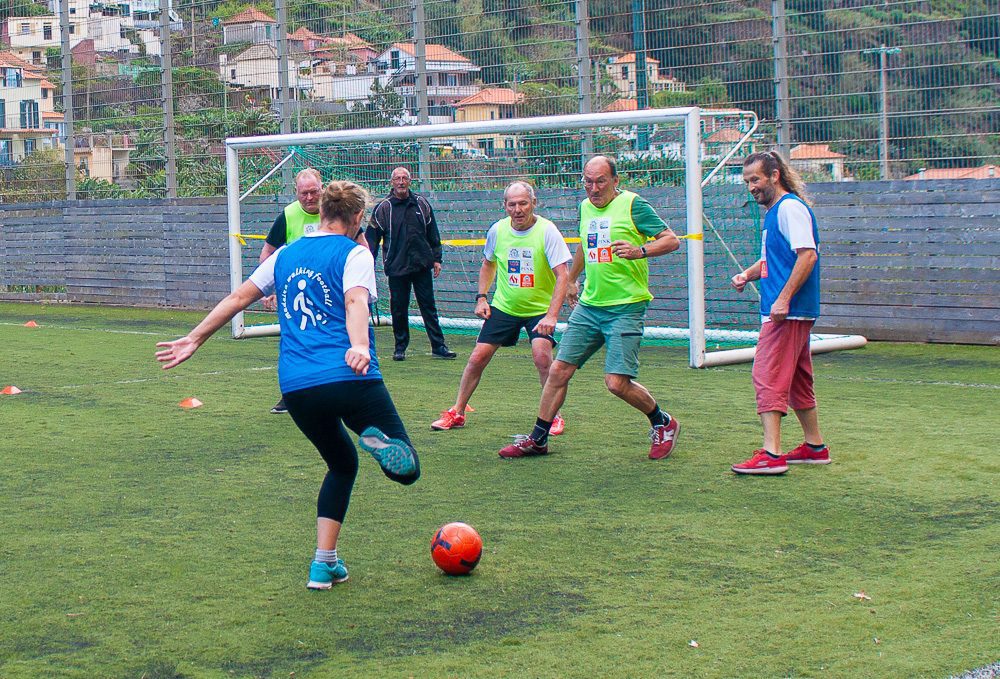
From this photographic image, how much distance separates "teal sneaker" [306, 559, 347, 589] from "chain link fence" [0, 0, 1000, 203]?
906 cm

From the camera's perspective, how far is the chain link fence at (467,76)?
13.4 meters

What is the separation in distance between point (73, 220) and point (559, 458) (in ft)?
52.3

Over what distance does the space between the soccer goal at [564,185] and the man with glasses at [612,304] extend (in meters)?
3.39

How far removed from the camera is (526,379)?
1178cm

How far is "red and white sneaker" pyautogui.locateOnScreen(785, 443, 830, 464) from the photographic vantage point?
25.5 ft

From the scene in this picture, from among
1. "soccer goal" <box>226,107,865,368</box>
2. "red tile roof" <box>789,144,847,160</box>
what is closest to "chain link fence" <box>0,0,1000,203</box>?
"red tile roof" <box>789,144,847,160</box>

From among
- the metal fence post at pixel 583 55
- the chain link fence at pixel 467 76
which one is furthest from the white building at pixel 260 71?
the metal fence post at pixel 583 55

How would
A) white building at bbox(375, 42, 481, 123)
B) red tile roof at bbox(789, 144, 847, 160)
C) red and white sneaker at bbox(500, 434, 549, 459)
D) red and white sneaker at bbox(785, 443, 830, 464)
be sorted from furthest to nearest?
white building at bbox(375, 42, 481, 123) < red tile roof at bbox(789, 144, 847, 160) < red and white sneaker at bbox(500, 434, 549, 459) < red and white sneaker at bbox(785, 443, 830, 464)

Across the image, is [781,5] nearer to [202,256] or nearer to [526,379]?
[526,379]

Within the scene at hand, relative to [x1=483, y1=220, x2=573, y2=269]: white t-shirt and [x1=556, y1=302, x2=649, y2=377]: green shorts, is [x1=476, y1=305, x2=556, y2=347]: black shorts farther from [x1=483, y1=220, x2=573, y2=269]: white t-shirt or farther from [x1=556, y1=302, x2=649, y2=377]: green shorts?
[x1=556, y1=302, x2=649, y2=377]: green shorts

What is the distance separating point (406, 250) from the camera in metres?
13.8

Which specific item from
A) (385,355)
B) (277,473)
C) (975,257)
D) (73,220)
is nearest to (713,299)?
(975,257)

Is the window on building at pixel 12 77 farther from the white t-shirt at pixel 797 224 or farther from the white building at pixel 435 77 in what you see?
the white t-shirt at pixel 797 224

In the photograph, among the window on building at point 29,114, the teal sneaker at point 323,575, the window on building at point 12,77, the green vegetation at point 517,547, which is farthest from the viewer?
the window on building at point 12,77
